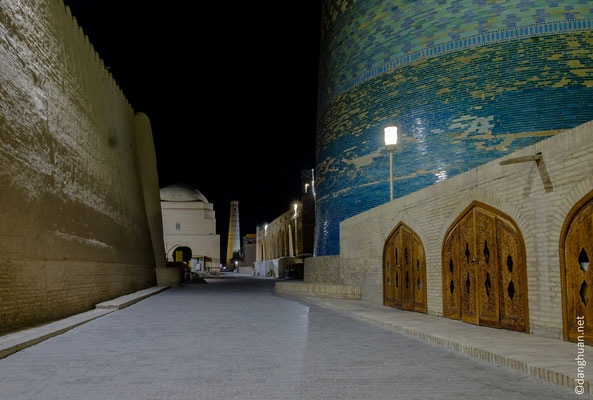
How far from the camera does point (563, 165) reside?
7078 mm

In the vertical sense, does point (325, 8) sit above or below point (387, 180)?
above

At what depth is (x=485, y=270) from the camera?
9.04 meters

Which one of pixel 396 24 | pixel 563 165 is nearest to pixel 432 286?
pixel 563 165

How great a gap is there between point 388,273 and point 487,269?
4.69 m

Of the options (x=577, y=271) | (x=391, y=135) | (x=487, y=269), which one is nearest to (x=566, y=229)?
(x=577, y=271)

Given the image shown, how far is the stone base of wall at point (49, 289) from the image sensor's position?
Result: 8227 mm

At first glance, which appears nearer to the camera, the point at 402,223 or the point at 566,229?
the point at 566,229

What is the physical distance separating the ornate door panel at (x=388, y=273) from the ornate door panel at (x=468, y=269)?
3.47 metres

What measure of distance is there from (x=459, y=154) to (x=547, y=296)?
9.60 m

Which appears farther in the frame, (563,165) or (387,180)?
(387,180)

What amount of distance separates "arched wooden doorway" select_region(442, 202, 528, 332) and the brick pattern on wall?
18 cm

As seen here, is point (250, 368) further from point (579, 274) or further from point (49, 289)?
point (49, 289)

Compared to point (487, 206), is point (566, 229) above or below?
below

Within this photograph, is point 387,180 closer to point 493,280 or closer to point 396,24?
point 396,24
